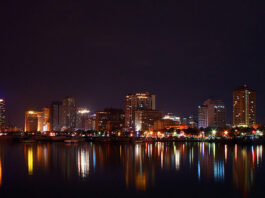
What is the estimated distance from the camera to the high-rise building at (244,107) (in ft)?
563

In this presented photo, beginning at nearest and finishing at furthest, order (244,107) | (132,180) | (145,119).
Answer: (132,180) → (244,107) → (145,119)

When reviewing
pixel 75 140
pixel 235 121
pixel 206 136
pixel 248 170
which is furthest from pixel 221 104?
pixel 248 170

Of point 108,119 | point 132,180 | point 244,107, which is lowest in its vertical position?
point 132,180

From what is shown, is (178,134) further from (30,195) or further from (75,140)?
(30,195)

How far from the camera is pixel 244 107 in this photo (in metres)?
172

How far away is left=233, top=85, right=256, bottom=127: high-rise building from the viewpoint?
171500mm

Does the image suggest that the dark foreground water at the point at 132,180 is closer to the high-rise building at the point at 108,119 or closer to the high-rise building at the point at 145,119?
the high-rise building at the point at 145,119

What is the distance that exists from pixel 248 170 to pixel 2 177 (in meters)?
23.2

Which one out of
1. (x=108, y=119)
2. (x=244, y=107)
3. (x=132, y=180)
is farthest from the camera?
(x=108, y=119)

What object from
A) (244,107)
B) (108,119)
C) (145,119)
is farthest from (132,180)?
(108,119)

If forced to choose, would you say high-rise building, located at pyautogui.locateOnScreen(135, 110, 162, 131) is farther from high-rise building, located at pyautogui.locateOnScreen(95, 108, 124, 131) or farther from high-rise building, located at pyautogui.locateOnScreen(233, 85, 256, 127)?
high-rise building, located at pyautogui.locateOnScreen(233, 85, 256, 127)

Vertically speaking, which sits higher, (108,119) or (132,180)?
(108,119)

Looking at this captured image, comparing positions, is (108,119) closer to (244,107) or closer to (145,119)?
(145,119)

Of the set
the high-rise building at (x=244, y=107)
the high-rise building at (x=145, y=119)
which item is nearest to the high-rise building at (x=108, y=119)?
the high-rise building at (x=145, y=119)
